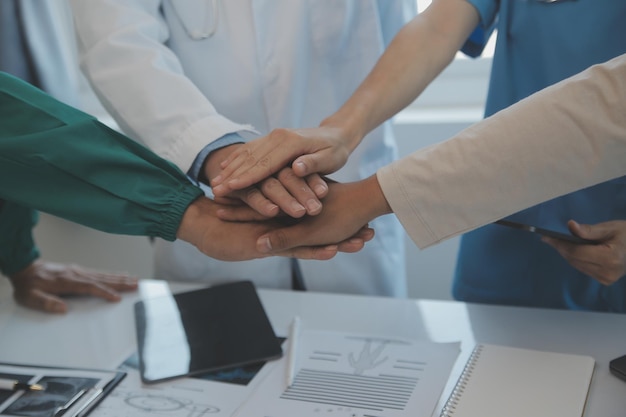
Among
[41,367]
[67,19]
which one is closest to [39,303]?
[41,367]

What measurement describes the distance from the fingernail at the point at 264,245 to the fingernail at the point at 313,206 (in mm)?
74

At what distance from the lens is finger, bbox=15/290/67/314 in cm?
127

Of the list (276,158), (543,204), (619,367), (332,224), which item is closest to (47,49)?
(276,158)

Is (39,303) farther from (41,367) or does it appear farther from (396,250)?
(396,250)

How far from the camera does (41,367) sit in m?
1.07

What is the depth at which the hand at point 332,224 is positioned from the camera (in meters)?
1.04

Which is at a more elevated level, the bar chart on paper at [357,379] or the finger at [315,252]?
the finger at [315,252]

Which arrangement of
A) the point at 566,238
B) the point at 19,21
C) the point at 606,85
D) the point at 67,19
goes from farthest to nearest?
the point at 67,19 → the point at 19,21 → the point at 566,238 → the point at 606,85

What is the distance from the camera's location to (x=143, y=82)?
120 cm

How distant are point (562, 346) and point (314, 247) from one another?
1.22ft

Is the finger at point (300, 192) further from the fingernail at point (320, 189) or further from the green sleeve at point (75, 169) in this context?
the green sleeve at point (75, 169)

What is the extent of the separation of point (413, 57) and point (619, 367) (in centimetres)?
58

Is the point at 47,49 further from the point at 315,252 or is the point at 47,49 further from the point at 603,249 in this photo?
the point at 603,249

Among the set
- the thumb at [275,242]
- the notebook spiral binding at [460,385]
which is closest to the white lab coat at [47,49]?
the thumb at [275,242]
